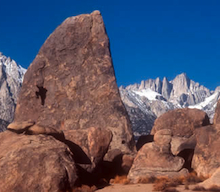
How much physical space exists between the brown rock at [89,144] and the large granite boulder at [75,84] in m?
2.52

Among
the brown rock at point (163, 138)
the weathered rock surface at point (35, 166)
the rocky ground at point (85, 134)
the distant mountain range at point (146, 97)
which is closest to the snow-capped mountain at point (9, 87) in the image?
the distant mountain range at point (146, 97)

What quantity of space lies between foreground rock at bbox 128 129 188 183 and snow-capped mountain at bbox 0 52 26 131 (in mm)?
59110

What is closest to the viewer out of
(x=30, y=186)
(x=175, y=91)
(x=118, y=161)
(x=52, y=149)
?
(x=30, y=186)

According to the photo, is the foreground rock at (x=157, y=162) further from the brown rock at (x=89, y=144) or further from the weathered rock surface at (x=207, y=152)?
the brown rock at (x=89, y=144)

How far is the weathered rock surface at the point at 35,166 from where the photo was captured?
8.48 metres

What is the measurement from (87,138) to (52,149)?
309cm

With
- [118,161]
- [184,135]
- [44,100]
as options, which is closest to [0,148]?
[118,161]

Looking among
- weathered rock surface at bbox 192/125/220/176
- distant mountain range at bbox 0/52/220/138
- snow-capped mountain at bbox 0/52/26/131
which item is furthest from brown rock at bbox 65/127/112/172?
snow-capped mountain at bbox 0/52/26/131

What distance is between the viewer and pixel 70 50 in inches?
679

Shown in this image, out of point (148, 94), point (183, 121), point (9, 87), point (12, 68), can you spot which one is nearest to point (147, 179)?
point (183, 121)

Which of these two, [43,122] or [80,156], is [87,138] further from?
[43,122]

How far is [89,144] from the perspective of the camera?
12.4 m

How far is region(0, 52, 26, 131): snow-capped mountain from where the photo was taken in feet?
267

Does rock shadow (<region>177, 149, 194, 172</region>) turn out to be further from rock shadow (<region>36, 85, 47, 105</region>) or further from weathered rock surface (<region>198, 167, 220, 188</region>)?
rock shadow (<region>36, 85, 47, 105</region>)
